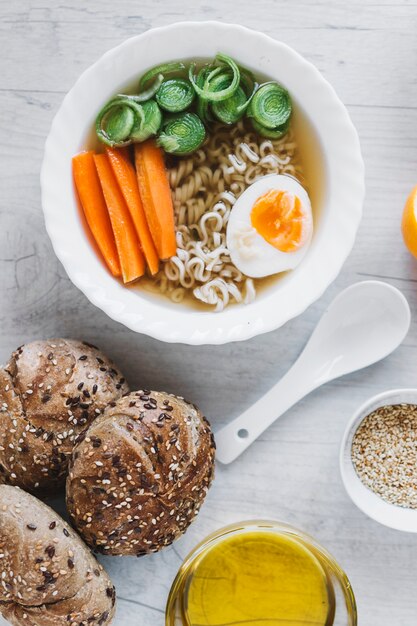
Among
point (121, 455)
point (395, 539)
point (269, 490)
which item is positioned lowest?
point (395, 539)

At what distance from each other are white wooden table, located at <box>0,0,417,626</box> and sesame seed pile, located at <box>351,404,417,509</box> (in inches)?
2.5

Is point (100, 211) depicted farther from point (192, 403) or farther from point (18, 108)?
point (192, 403)

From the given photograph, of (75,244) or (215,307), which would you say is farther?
(215,307)

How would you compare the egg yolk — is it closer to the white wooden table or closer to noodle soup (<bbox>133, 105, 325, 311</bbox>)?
noodle soup (<bbox>133, 105, 325, 311</bbox>)

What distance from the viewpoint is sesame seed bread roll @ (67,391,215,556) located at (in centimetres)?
169

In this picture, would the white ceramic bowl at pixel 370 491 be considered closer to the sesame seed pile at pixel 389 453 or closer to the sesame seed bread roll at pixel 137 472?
the sesame seed pile at pixel 389 453

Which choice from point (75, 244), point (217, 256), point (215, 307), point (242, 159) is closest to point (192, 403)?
point (215, 307)

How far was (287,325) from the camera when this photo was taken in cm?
195

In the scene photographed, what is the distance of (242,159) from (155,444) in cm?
75

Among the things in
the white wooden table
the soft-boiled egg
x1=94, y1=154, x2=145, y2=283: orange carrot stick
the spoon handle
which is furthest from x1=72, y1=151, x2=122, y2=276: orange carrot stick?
the spoon handle

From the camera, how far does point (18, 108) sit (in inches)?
75.5

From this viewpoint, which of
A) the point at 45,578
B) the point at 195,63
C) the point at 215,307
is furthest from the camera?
the point at 215,307

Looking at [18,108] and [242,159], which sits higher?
[18,108]

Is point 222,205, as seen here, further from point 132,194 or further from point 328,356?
point 328,356
